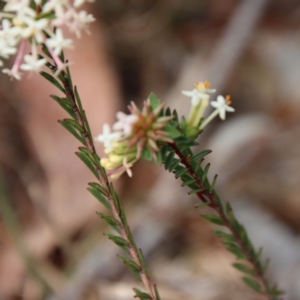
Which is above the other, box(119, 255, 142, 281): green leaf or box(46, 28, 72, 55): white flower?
box(46, 28, 72, 55): white flower

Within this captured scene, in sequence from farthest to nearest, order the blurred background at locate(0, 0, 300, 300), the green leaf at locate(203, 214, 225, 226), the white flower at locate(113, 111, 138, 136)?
the blurred background at locate(0, 0, 300, 300) < the green leaf at locate(203, 214, 225, 226) < the white flower at locate(113, 111, 138, 136)

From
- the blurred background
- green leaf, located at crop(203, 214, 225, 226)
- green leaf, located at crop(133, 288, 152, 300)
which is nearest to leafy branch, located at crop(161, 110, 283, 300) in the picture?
green leaf, located at crop(203, 214, 225, 226)

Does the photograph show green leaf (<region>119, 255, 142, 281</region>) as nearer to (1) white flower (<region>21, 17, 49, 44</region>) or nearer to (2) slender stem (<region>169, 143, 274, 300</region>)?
(2) slender stem (<region>169, 143, 274, 300</region>)

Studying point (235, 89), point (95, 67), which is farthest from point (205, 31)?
point (95, 67)

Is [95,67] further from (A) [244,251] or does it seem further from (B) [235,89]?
(A) [244,251]

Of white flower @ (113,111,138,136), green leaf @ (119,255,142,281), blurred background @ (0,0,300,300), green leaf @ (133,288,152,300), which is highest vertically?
blurred background @ (0,0,300,300)

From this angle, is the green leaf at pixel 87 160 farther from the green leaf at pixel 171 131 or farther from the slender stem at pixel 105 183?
the green leaf at pixel 171 131

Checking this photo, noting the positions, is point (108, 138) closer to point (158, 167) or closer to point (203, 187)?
point (203, 187)
